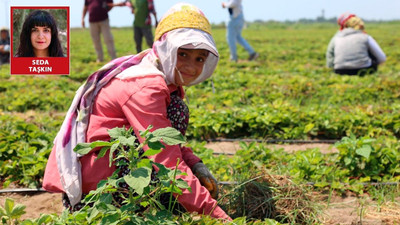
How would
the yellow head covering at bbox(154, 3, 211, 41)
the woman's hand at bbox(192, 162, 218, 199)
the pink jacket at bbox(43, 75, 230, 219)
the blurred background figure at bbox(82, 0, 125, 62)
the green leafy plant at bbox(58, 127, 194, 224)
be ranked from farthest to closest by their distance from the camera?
the blurred background figure at bbox(82, 0, 125, 62) < the woman's hand at bbox(192, 162, 218, 199) < the yellow head covering at bbox(154, 3, 211, 41) < the pink jacket at bbox(43, 75, 230, 219) < the green leafy plant at bbox(58, 127, 194, 224)

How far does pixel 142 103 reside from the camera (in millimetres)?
2018

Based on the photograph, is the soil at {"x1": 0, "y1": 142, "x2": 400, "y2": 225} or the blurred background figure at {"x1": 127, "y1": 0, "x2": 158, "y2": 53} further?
the blurred background figure at {"x1": 127, "y1": 0, "x2": 158, "y2": 53}

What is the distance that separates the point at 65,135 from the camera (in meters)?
2.21

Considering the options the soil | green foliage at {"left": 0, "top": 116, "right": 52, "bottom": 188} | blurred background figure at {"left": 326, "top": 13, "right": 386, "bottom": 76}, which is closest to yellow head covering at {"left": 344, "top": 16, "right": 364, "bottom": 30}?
blurred background figure at {"left": 326, "top": 13, "right": 386, "bottom": 76}

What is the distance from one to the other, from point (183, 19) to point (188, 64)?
0.24 metres

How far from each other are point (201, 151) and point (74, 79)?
436 cm

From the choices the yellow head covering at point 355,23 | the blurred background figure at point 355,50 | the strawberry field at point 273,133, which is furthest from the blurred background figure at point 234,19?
the yellow head covering at point 355,23

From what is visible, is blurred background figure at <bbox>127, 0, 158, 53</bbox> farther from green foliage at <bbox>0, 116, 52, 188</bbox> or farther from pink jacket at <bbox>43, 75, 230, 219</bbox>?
pink jacket at <bbox>43, 75, 230, 219</bbox>

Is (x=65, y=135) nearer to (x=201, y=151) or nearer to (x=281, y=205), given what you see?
(x=281, y=205)

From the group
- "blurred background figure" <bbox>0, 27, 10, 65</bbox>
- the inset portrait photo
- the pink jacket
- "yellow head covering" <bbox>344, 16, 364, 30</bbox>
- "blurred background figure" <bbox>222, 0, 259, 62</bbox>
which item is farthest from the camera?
"blurred background figure" <bbox>222, 0, 259, 62</bbox>

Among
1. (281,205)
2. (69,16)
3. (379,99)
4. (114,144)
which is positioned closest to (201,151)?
(281,205)

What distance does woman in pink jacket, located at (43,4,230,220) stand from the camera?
2.01 m

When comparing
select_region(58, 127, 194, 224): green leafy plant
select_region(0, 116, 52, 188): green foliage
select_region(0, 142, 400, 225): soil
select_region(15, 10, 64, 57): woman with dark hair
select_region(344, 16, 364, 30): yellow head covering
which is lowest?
select_region(0, 142, 400, 225): soil

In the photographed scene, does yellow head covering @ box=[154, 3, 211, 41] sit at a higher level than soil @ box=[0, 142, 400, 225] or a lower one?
higher
